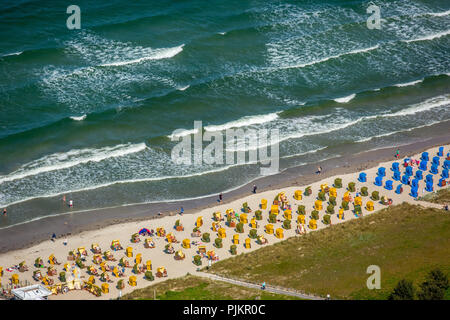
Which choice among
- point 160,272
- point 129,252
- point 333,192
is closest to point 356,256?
point 333,192

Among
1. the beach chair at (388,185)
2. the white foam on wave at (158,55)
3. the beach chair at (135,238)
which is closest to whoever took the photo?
the beach chair at (135,238)

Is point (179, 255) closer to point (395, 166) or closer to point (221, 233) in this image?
point (221, 233)

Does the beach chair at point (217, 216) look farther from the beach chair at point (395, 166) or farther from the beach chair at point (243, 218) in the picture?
the beach chair at point (395, 166)

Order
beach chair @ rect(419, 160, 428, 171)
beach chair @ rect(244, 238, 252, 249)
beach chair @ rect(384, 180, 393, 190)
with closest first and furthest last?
beach chair @ rect(244, 238, 252, 249) → beach chair @ rect(384, 180, 393, 190) → beach chair @ rect(419, 160, 428, 171)

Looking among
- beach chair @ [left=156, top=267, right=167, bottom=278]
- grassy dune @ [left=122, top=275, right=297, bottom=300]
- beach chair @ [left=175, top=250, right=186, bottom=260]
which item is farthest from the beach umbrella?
grassy dune @ [left=122, top=275, right=297, bottom=300]

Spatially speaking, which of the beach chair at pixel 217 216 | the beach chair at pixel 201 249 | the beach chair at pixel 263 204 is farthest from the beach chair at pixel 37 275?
the beach chair at pixel 263 204

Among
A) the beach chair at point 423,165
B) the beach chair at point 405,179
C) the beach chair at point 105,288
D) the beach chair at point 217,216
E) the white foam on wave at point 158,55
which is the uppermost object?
the white foam on wave at point 158,55
